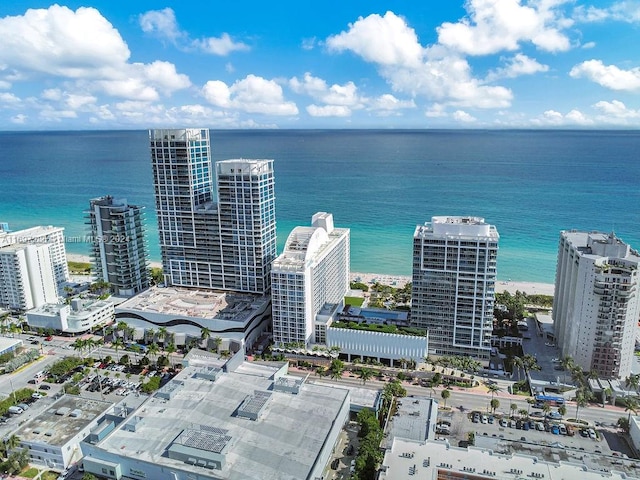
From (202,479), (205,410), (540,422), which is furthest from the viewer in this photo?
(540,422)

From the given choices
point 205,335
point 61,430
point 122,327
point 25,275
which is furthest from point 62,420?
point 25,275

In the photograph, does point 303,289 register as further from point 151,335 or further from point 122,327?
point 122,327

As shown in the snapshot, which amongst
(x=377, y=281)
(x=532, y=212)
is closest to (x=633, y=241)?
(x=532, y=212)

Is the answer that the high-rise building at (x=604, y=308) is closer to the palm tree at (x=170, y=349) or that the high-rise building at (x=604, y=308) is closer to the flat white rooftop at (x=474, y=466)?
the flat white rooftop at (x=474, y=466)

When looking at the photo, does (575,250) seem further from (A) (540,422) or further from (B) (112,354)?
(B) (112,354)

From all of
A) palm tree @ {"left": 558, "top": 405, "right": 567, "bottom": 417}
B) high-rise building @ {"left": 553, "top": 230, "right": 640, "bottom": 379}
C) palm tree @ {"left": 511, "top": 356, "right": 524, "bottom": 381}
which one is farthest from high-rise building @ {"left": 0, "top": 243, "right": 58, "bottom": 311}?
high-rise building @ {"left": 553, "top": 230, "right": 640, "bottom": 379}

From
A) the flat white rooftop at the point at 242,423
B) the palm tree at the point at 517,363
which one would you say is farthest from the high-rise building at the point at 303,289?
the palm tree at the point at 517,363
